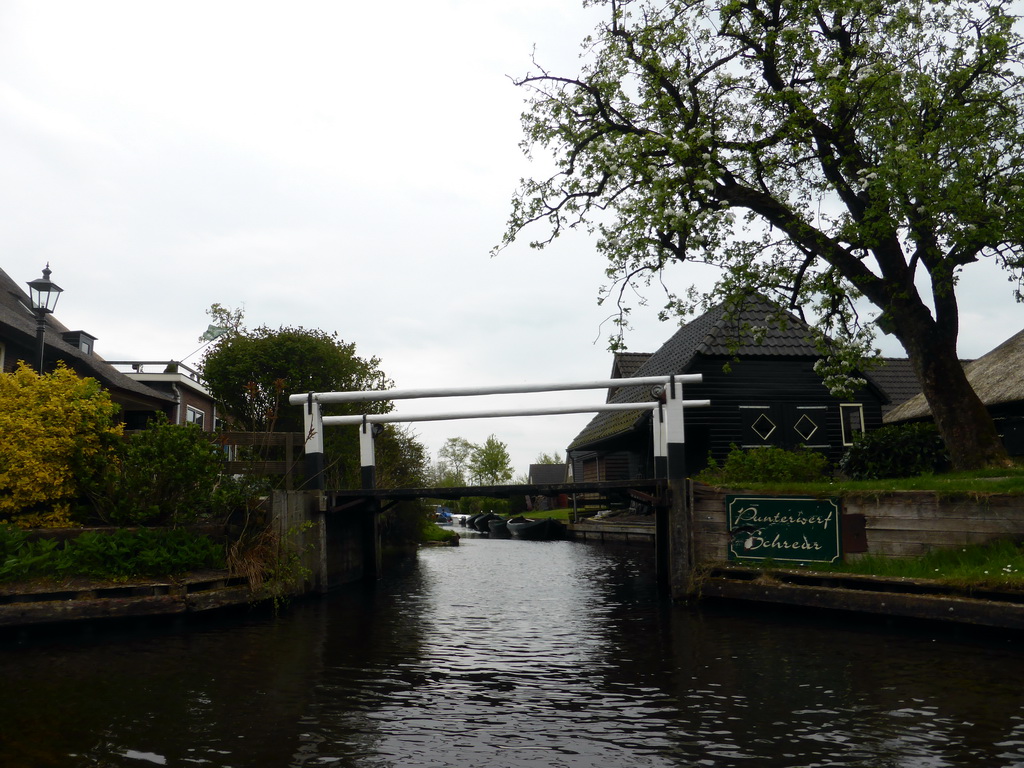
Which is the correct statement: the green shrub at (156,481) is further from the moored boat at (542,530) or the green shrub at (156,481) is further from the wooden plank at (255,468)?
the moored boat at (542,530)

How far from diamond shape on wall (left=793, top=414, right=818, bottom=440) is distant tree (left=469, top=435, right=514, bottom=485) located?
57.6 meters

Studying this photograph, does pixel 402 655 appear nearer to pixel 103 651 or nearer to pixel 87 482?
pixel 103 651

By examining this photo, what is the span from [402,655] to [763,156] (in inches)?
436

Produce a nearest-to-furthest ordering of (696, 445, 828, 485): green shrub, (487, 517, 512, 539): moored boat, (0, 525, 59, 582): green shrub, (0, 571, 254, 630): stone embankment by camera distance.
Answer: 1. (0, 571, 254, 630): stone embankment
2. (0, 525, 59, 582): green shrub
3. (696, 445, 828, 485): green shrub
4. (487, 517, 512, 539): moored boat

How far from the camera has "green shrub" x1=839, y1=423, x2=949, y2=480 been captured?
50.0 feet

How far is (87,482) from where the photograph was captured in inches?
475

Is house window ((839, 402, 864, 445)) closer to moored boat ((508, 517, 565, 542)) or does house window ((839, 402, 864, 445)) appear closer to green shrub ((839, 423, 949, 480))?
green shrub ((839, 423, 949, 480))

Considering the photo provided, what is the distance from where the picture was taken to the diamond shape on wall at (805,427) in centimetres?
2544

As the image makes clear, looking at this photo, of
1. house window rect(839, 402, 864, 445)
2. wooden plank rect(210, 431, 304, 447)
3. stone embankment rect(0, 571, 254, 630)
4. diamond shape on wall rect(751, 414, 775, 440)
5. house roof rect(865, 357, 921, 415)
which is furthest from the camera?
house roof rect(865, 357, 921, 415)

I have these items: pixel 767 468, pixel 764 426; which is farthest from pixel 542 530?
pixel 767 468

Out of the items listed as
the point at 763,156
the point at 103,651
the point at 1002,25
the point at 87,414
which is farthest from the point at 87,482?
the point at 1002,25

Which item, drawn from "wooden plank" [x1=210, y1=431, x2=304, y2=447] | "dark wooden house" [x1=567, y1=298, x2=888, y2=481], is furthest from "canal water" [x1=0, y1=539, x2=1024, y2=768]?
"dark wooden house" [x1=567, y1=298, x2=888, y2=481]

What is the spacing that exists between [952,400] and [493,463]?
7109 cm

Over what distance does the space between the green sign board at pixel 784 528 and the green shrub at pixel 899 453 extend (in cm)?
408
